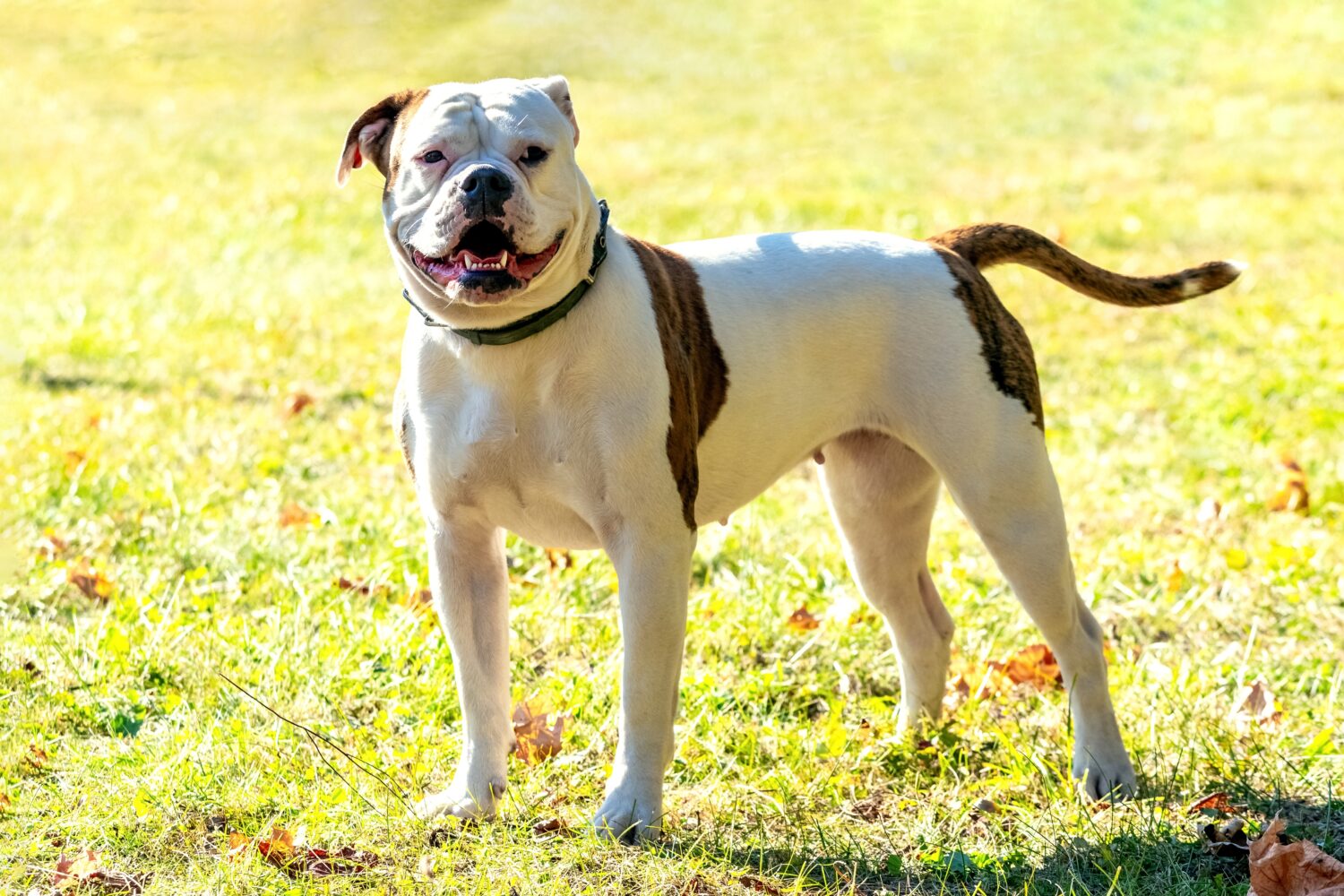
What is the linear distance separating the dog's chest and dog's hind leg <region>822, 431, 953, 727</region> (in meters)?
1.09

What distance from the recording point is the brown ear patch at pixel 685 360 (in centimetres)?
363

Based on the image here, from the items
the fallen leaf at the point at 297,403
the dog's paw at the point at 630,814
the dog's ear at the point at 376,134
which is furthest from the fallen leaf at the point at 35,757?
the fallen leaf at the point at 297,403

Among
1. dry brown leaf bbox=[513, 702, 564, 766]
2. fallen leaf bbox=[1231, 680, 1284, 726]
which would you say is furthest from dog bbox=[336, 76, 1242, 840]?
fallen leaf bbox=[1231, 680, 1284, 726]

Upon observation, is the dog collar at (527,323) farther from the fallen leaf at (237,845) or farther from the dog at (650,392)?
the fallen leaf at (237,845)

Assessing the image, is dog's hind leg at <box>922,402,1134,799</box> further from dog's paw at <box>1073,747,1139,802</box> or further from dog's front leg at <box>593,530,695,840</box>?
dog's front leg at <box>593,530,695,840</box>

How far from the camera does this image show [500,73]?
16.1 meters

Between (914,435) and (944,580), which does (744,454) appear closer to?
(914,435)

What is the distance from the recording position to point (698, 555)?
5766mm

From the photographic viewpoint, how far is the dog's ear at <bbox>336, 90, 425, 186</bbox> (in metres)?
3.64

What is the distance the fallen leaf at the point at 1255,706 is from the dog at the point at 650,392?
0.48 meters

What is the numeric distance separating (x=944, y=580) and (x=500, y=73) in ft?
38.6

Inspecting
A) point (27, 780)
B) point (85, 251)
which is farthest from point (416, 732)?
point (85, 251)

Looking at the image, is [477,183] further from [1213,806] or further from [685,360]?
[1213,806]

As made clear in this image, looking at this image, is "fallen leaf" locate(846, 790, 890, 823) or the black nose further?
"fallen leaf" locate(846, 790, 890, 823)
